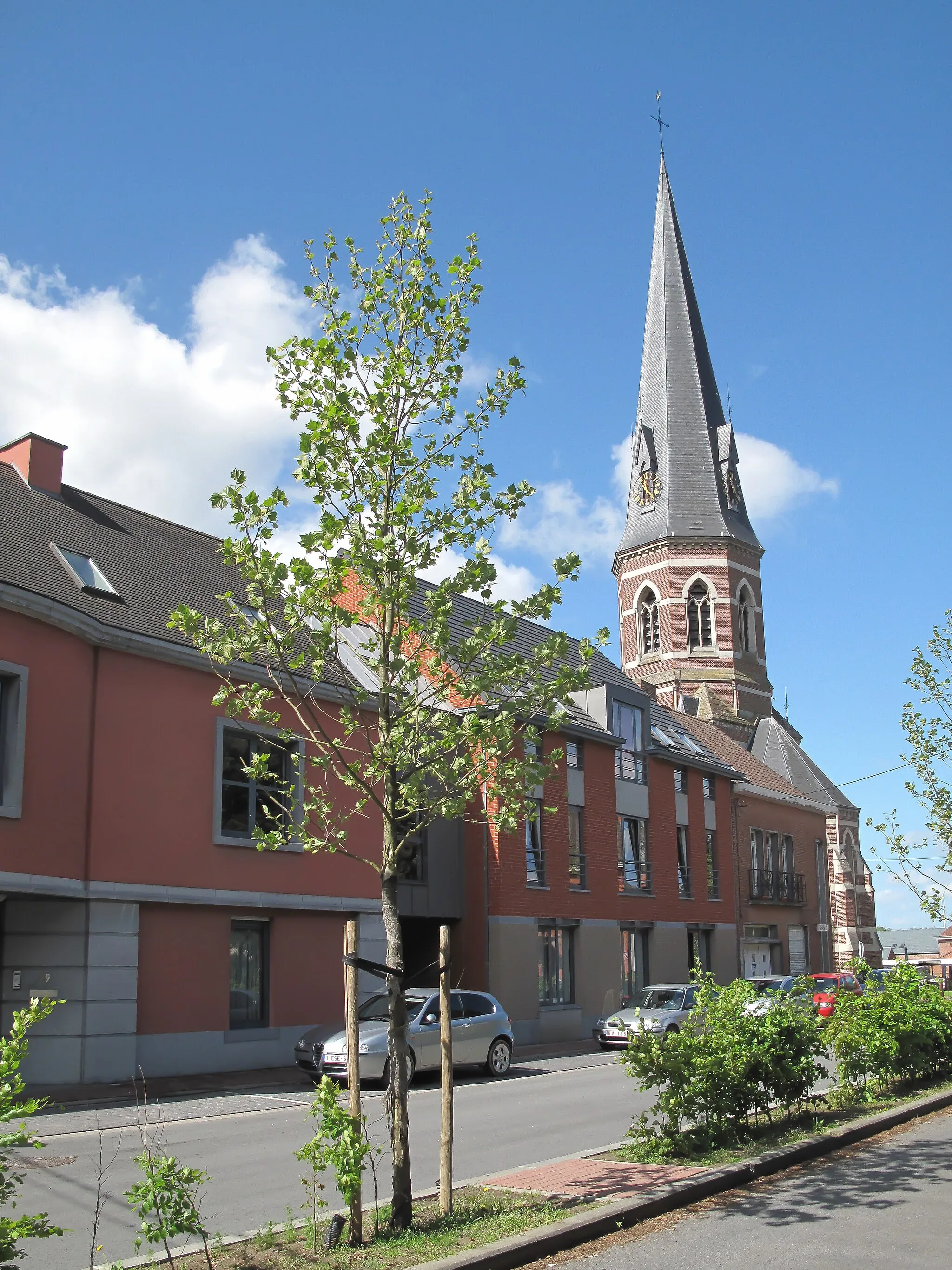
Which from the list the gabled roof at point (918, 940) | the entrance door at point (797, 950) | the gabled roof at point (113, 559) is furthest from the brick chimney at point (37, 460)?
the gabled roof at point (918, 940)

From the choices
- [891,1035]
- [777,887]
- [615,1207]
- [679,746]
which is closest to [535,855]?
[679,746]

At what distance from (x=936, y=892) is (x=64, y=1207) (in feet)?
46.9

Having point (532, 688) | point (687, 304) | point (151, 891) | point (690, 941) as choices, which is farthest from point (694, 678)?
point (532, 688)

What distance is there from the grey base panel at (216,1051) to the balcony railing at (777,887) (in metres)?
22.9

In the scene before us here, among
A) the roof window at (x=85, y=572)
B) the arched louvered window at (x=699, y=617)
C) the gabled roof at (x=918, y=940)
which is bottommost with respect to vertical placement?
the gabled roof at (x=918, y=940)

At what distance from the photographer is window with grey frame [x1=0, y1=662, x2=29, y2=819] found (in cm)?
1550

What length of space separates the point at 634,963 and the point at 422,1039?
47.3 ft

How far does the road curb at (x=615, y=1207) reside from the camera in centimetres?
652

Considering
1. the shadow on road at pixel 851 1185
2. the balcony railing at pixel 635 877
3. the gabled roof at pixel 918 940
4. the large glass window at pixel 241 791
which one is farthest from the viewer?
the gabled roof at pixel 918 940

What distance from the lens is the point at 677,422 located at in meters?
68.6

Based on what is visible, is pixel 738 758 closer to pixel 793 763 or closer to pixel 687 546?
pixel 793 763

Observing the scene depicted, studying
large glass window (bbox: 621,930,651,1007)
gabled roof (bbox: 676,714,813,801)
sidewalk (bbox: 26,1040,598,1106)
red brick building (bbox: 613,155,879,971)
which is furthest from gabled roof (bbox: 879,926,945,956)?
sidewalk (bbox: 26,1040,598,1106)

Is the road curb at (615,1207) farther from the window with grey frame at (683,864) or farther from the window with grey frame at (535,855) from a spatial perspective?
the window with grey frame at (683,864)

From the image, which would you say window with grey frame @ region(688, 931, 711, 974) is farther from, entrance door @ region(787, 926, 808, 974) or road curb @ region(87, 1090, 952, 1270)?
road curb @ region(87, 1090, 952, 1270)
